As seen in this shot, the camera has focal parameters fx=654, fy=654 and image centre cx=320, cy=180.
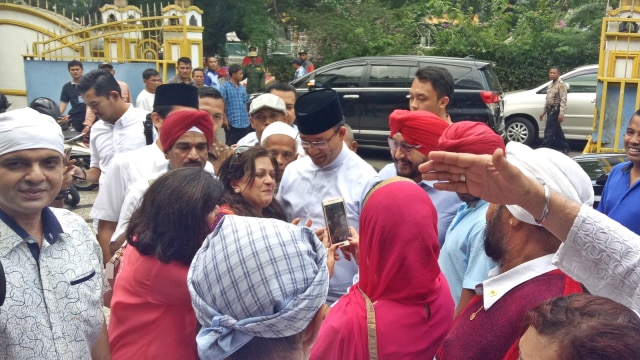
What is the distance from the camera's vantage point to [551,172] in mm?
1937

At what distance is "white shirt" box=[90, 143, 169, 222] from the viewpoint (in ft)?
12.3

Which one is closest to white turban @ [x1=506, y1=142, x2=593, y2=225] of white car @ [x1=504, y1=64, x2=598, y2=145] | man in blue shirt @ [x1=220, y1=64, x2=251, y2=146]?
man in blue shirt @ [x1=220, y1=64, x2=251, y2=146]

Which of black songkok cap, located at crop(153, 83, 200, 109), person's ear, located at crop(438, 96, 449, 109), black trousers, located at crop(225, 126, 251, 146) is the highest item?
black songkok cap, located at crop(153, 83, 200, 109)

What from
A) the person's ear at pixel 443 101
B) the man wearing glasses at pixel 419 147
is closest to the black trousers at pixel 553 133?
the person's ear at pixel 443 101

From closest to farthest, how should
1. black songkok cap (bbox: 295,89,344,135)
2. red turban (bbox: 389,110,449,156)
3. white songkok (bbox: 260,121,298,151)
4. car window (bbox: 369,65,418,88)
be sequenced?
1. red turban (bbox: 389,110,449,156)
2. black songkok cap (bbox: 295,89,344,135)
3. white songkok (bbox: 260,121,298,151)
4. car window (bbox: 369,65,418,88)

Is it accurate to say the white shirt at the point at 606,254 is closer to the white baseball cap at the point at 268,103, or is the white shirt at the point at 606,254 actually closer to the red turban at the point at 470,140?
the red turban at the point at 470,140

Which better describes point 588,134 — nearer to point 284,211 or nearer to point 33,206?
point 284,211

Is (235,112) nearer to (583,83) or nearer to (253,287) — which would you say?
(583,83)

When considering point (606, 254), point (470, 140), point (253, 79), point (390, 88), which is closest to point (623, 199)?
point (470, 140)

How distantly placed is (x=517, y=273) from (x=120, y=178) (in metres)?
2.51

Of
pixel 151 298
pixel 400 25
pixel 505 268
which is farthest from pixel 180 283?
pixel 400 25

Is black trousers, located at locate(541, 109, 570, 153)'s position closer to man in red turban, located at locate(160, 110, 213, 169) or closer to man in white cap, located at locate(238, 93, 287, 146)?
man in white cap, located at locate(238, 93, 287, 146)

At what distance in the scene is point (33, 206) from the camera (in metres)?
2.28

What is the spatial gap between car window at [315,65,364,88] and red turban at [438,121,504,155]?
32.0ft
